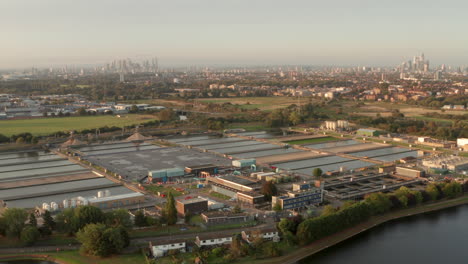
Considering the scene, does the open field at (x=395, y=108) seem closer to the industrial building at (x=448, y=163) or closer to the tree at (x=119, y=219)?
the industrial building at (x=448, y=163)

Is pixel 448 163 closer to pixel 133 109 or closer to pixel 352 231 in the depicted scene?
pixel 352 231

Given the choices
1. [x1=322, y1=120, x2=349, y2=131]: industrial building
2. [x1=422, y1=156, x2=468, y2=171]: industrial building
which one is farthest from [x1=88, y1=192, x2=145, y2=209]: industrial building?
[x1=322, y1=120, x2=349, y2=131]: industrial building

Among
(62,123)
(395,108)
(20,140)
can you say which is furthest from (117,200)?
(395,108)

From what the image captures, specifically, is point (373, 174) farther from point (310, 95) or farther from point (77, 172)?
point (310, 95)

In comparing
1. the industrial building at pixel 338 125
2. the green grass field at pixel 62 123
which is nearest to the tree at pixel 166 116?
the green grass field at pixel 62 123

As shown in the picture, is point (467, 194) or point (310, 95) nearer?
point (467, 194)

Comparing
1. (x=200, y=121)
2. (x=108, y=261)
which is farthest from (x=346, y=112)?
(x=108, y=261)
